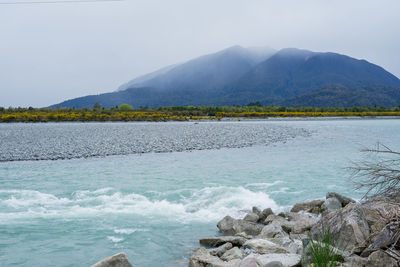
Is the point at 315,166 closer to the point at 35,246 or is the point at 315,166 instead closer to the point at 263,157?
the point at 263,157

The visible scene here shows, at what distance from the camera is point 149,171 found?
589 inches

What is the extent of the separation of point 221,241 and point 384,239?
3.45 m

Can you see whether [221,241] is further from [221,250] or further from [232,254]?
[232,254]

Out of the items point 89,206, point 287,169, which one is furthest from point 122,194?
point 287,169

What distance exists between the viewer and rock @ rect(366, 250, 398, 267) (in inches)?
148

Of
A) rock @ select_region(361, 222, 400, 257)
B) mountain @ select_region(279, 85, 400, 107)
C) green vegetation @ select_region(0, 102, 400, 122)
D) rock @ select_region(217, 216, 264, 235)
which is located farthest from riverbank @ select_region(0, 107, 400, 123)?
rock @ select_region(361, 222, 400, 257)

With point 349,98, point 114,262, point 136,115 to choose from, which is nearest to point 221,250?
point 114,262

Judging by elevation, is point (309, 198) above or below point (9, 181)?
below

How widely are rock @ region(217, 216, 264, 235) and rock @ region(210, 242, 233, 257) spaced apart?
3.49ft

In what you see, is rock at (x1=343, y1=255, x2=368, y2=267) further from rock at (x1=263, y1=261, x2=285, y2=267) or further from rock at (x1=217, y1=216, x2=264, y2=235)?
rock at (x1=217, y1=216, x2=264, y2=235)

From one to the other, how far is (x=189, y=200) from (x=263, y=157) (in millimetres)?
9615

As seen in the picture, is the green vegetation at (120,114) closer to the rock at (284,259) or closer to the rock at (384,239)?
A: the rock at (284,259)

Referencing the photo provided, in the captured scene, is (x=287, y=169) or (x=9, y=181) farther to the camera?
(x=287, y=169)

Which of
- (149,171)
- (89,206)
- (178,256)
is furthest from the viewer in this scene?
(149,171)
